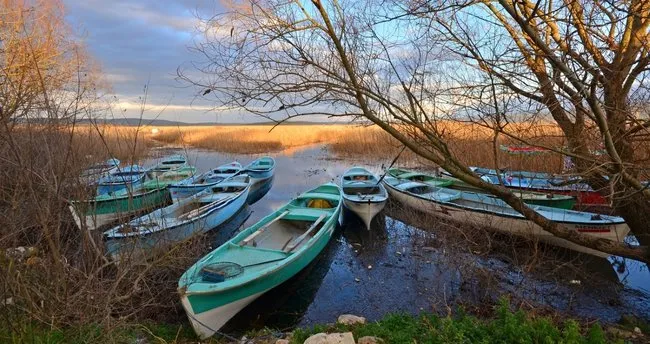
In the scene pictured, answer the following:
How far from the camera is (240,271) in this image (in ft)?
18.2

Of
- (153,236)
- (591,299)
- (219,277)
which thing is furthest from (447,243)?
(153,236)

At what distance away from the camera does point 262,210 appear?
1324cm

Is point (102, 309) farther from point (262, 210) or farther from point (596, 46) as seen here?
point (262, 210)

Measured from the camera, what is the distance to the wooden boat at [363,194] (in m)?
9.88

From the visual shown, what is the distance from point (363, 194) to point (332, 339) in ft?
27.0

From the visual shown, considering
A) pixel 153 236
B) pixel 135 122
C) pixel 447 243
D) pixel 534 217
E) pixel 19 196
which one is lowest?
pixel 447 243

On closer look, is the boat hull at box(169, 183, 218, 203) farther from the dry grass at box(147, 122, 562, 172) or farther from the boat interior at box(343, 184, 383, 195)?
the boat interior at box(343, 184, 383, 195)

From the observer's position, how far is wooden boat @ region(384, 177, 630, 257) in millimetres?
7627

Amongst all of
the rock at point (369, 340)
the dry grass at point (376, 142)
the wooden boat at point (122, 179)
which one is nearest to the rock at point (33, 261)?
the wooden boat at point (122, 179)

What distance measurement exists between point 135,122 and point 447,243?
553 cm

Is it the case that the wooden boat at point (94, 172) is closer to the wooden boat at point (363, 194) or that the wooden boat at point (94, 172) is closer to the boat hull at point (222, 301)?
the boat hull at point (222, 301)

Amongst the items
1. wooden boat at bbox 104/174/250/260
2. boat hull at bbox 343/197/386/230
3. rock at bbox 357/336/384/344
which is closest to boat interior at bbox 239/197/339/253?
boat hull at bbox 343/197/386/230

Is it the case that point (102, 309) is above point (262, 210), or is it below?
above

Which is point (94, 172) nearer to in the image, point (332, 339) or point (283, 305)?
point (283, 305)
